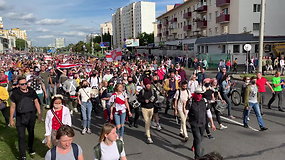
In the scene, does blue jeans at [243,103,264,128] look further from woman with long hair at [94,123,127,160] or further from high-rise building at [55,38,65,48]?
high-rise building at [55,38,65,48]

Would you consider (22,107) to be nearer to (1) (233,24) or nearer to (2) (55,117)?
(2) (55,117)

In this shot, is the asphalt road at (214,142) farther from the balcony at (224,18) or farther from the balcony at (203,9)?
the balcony at (203,9)

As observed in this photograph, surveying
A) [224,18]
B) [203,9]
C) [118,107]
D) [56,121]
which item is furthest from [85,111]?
[203,9]

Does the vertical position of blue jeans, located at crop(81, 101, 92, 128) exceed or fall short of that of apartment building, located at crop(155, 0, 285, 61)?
it falls short

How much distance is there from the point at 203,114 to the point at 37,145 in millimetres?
4085

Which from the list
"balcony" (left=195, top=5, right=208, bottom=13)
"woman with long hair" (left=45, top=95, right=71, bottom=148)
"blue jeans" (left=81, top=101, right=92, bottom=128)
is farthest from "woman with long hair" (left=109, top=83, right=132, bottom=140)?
"balcony" (left=195, top=5, right=208, bottom=13)

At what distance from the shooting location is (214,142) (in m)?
6.55

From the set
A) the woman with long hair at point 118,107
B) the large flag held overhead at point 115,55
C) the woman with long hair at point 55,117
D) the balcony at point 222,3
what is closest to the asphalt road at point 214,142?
the woman with long hair at point 118,107

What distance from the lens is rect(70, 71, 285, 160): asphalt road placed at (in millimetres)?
5742

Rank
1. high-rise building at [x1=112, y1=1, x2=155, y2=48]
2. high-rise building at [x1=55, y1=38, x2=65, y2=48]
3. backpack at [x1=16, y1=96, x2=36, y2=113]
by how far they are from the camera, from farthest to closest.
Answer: high-rise building at [x1=112, y1=1, x2=155, y2=48] → high-rise building at [x1=55, y1=38, x2=65, y2=48] → backpack at [x1=16, y1=96, x2=36, y2=113]

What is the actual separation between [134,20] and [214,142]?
454 feet

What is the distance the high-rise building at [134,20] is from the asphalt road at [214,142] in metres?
116

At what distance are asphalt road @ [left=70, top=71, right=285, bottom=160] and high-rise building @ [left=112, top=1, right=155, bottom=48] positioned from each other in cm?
11633

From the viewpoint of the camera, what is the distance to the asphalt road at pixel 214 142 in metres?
5.74
